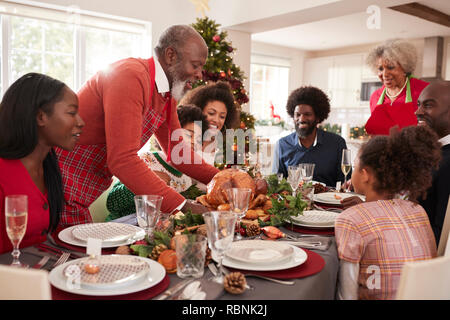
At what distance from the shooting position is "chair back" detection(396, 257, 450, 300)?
80 cm

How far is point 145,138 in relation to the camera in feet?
6.38

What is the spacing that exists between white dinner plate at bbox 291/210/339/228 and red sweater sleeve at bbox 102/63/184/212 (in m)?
0.46

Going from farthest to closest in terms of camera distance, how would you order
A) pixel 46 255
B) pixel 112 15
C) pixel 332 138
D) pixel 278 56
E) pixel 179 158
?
pixel 278 56
pixel 112 15
pixel 332 138
pixel 179 158
pixel 46 255

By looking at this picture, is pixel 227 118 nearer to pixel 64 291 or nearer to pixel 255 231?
pixel 255 231

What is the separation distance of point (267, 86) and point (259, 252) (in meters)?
8.64

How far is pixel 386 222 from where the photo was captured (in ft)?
4.05

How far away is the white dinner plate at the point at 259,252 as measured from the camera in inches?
40.5

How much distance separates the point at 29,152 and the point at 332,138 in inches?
86.5

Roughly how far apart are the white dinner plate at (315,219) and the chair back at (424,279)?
612mm

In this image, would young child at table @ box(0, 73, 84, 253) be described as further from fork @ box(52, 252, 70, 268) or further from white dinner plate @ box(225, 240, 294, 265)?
white dinner plate @ box(225, 240, 294, 265)

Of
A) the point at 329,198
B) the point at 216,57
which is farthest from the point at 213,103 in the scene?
the point at 216,57

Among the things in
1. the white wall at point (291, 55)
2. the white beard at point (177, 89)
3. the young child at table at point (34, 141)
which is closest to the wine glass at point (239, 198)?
the young child at table at point (34, 141)

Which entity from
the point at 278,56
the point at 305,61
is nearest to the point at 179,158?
the point at 278,56

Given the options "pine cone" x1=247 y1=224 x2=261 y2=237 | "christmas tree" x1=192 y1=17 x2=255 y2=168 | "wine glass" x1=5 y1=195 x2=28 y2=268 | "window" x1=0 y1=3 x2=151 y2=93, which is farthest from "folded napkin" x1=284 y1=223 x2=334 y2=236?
"window" x1=0 y1=3 x2=151 y2=93
